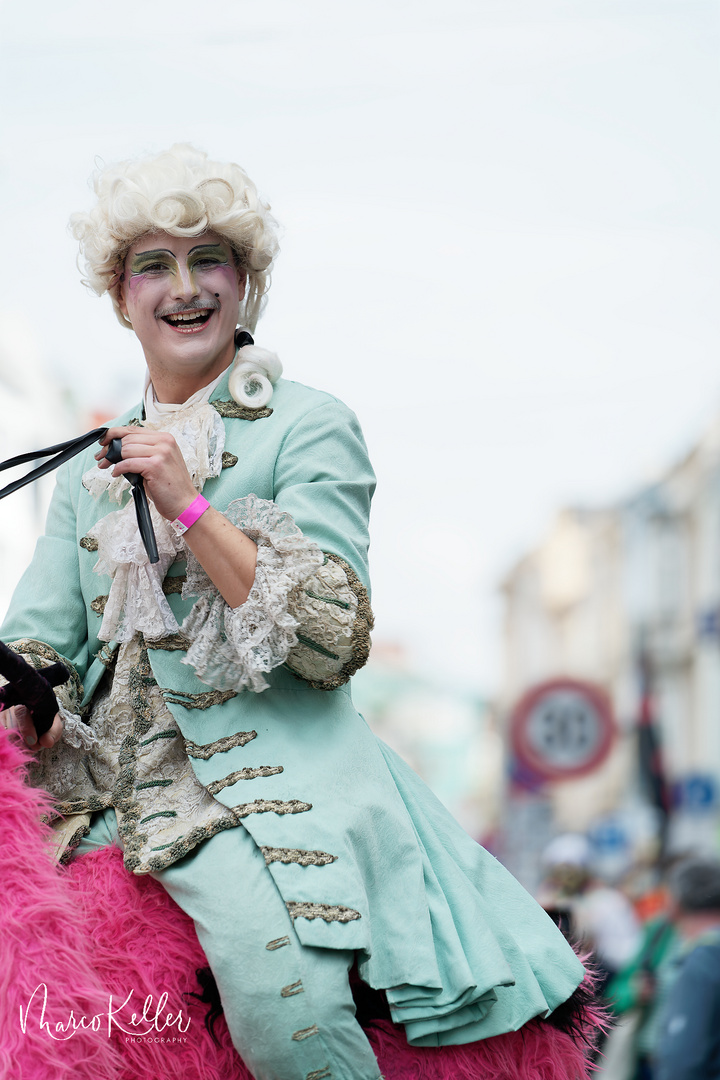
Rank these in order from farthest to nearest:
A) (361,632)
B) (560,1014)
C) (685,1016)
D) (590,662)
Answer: (590,662)
(685,1016)
(560,1014)
(361,632)

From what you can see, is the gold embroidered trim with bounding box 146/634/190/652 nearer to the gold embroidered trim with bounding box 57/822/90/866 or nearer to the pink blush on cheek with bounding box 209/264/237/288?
the gold embroidered trim with bounding box 57/822/90/866

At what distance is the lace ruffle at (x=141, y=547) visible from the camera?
6.95 feet

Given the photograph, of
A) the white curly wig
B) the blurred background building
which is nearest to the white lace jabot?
the white curly wig

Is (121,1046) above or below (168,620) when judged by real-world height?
below

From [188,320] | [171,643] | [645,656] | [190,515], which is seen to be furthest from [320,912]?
[645,656]

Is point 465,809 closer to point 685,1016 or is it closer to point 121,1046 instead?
point 685,1016

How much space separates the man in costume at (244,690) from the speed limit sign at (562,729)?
7.26 m

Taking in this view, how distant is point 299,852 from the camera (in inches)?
75.9

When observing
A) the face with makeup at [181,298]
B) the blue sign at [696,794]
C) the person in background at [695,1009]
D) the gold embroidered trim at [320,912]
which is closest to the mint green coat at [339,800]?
the gold embroidered trim at [320,912]

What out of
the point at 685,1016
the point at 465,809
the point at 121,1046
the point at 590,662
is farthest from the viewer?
the point at 465,809

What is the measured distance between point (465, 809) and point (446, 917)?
24.4m

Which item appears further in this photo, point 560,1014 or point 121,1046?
point 560,1014

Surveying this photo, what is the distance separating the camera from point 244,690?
2113mm

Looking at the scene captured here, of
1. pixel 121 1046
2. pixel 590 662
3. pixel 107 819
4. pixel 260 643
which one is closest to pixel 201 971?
pixel 121 1046
